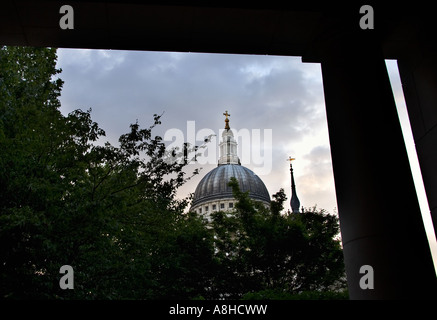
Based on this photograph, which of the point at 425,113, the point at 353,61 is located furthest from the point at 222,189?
the point at 353,61

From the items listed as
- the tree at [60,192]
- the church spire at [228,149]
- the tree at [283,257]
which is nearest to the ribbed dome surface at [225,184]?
the church spire at [228,149]

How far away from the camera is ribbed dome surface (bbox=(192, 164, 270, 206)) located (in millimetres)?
106812

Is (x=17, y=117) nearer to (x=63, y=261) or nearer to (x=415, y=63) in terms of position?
(x=63, y=261)

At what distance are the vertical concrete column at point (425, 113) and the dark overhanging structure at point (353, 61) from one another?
17 millimetres

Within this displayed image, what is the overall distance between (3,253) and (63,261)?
4.71ft

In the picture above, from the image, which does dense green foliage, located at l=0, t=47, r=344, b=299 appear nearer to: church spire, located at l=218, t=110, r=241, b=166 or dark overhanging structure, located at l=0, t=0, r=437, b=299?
dark overhanging structure, located at l=0, t=0, r=437, b=299

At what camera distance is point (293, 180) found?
10981 cm

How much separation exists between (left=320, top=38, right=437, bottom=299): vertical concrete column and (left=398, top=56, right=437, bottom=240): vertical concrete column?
815 mm

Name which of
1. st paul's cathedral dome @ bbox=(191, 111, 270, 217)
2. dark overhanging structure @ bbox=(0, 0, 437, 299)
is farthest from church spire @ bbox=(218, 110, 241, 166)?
dark overhanging structure @ bbox=(0, 0, 437, 299)

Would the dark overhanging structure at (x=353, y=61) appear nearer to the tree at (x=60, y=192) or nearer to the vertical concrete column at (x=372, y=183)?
the vertical concrete column at (x=372, y=183)

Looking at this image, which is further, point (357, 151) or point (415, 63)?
point (415, 63)

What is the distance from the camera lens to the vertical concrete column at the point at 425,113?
608 centimetres
